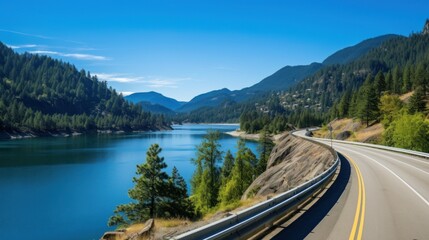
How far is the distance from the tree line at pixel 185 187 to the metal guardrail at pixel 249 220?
1373cm

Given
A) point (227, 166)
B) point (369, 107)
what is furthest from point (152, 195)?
point (369, 107)

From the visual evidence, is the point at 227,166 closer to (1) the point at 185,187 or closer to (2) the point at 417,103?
(1) the point at 185,187

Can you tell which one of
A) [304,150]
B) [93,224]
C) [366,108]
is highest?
[366,108]

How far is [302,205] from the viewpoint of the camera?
590 inches

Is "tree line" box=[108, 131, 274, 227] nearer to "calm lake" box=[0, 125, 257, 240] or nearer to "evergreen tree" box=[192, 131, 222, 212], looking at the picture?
"evergreen tree" box=[192, 131, 222, 212]

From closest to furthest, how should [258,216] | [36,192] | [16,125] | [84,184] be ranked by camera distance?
[258,216], [36,192], [84,184], [16,125]

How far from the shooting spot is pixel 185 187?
4288 cm

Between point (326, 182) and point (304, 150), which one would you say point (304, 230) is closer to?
point (326, 182)

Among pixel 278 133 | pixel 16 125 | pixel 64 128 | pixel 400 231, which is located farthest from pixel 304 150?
pixel 64 128

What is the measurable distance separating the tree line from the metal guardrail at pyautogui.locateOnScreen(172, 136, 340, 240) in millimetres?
13732

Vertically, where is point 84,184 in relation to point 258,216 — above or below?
below

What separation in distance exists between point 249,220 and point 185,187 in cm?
3424

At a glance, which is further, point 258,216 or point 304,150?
point 304,150

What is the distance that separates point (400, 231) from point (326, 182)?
32.7ft
